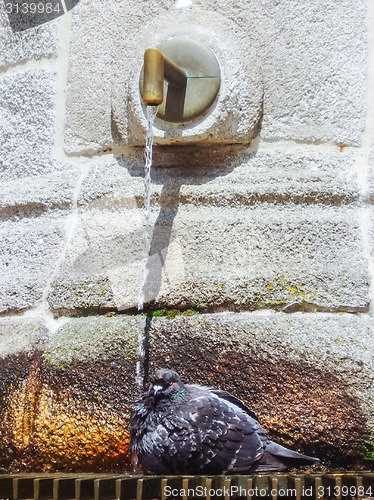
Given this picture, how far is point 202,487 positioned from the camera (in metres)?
0.88

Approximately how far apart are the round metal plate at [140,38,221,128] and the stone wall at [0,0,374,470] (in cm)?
3

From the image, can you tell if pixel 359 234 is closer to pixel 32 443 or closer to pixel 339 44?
pixel 339 44

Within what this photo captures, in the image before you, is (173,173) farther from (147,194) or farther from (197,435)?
(197,435)

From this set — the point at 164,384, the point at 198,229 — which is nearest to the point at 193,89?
the point at 198,229

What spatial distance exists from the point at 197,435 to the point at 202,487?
28cm

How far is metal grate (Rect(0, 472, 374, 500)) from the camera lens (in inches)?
34.5

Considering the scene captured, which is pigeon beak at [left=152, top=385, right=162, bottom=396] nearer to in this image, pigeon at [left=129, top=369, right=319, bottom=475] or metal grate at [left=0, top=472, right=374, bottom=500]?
pigeon at [left=129, top=369, right=319, bottom=475]

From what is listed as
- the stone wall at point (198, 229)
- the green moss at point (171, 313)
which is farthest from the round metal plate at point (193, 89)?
the green moss at point (171, 313)

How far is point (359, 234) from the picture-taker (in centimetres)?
135

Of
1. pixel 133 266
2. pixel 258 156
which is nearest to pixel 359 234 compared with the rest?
pixel 258 156

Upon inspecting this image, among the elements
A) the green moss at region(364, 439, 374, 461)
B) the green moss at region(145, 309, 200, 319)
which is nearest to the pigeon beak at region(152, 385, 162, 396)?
the green moss at region(145, 309, 200, 319)

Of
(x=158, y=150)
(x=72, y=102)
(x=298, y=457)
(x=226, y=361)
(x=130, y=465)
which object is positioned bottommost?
(x=130, y=465)

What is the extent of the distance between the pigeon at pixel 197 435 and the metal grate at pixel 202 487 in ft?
0.79

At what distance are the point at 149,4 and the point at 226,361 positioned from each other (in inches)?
41.6
